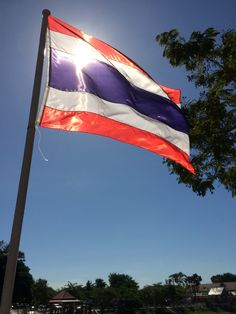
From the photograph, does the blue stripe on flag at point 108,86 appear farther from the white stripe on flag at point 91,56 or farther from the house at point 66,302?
the house at point 66,302

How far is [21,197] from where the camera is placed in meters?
5.33

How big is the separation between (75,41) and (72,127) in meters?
1.68

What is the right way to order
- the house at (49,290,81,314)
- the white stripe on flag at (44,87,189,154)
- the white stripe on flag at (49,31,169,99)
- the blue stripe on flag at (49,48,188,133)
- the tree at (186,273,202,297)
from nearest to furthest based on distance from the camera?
1. the white stripe on flag at (44,87,189,154)
2. the blue stripe on flag at (49,48,188,133)
3. the white stripe on flag at (49,31,169,99)
4. the house at (49,290,81,314)
5. the tree at (186,273,202,297)

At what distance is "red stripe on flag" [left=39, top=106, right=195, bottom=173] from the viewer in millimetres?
6180

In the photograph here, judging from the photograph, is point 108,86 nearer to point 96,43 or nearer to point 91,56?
point 91,56

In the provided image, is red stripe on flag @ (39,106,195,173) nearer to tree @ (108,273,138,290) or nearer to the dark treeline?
the dark treeline

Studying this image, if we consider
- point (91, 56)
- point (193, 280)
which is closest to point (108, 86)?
point (91, 56)

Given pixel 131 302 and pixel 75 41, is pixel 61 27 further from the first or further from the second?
pixel 131 302

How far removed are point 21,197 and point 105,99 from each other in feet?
7.51

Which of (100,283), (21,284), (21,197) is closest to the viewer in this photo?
(21,197)

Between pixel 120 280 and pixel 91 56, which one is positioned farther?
pixel 120 280

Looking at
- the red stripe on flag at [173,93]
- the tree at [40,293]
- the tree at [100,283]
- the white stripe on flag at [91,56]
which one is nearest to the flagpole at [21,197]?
the white stripe on flag at [91,56]

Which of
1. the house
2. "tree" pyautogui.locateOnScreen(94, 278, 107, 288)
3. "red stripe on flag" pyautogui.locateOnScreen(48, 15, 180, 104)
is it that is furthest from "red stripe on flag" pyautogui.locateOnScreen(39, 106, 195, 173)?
"tree" pyautogui.locateOnScreen(94, 278, 107, 288)

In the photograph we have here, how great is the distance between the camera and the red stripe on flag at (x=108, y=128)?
20.3 ft
